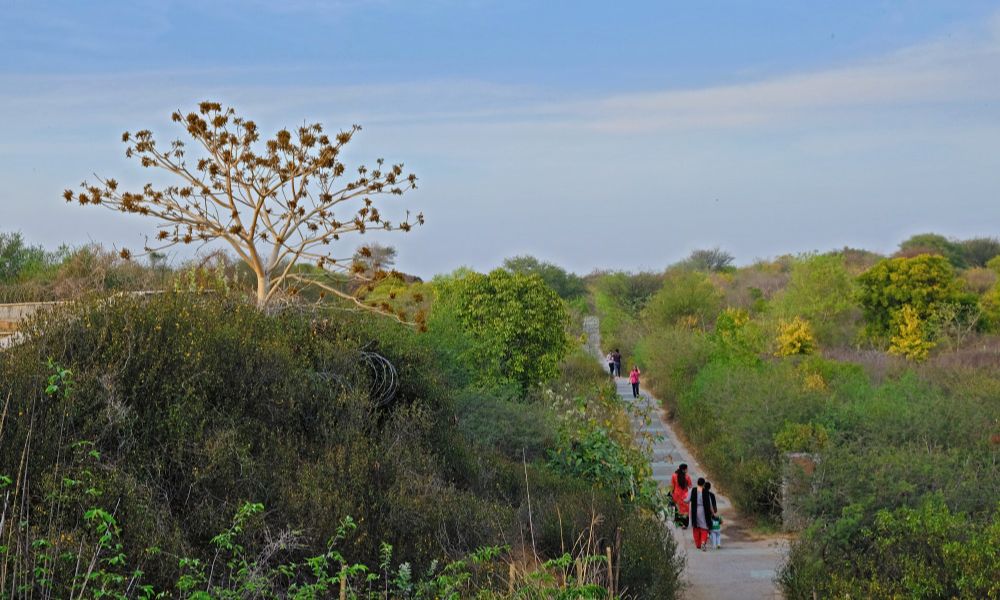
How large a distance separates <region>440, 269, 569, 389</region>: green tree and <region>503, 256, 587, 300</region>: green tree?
143ft

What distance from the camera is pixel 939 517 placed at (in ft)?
32.2

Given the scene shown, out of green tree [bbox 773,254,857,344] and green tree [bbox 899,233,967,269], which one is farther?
green tree [bbox 899,233,967,269]

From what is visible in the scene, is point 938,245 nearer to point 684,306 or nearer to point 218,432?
point 684,306

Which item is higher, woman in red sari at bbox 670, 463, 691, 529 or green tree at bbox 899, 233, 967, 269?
green tree at bbox 899, 233, 967, 269

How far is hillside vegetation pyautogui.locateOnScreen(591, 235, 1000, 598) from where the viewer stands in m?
9.84

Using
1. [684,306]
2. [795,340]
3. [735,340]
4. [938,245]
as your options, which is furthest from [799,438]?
[938,245]

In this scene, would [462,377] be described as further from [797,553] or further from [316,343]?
[797,553]

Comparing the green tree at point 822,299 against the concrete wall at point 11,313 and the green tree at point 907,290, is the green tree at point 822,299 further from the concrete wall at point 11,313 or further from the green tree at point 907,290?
the concrete wall at point 11,313

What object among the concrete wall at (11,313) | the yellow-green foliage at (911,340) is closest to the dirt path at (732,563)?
the concrete wall at (11,313)

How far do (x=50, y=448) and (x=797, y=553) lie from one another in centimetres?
756

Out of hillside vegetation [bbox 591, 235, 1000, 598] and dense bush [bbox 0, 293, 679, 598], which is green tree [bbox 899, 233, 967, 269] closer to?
hillside vegetation [bbox 591, 235, 1000, 598]

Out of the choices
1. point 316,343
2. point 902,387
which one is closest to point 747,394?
point 902,387

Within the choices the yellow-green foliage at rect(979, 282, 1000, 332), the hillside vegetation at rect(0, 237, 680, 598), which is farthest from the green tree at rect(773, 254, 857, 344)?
the hillside vegetation at rect(0, 237, 680, 598)

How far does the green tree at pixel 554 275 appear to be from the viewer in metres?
70.4
